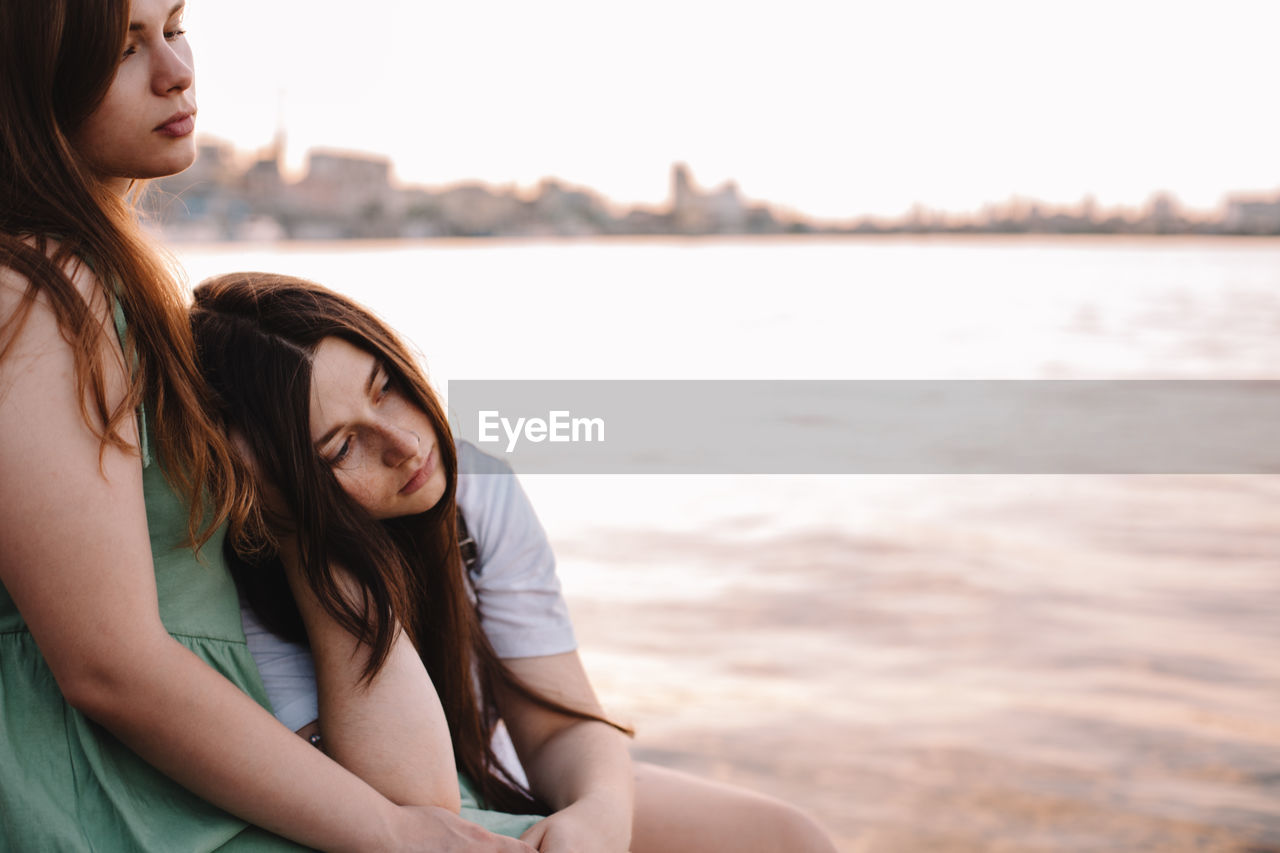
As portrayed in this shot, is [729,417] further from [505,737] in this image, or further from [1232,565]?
[505,737]

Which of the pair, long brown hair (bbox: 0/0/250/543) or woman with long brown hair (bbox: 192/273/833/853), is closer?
long brown hair (bbox: 0/0/250/543)

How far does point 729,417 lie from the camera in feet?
37.4

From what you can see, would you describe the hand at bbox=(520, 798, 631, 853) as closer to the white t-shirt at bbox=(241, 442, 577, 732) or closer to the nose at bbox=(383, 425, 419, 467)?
the white t-shirt at bbox=(241, 442, 577, 732)

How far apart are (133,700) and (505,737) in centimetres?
91

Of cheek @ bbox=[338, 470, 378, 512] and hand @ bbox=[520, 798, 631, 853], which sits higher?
cheek @ bbox=[338, 470, 378, 512]

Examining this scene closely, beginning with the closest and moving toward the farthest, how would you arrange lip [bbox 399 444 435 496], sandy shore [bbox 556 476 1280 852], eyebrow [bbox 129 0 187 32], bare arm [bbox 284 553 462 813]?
eyebrow [bbox 129 0 187 32] < bare arm [bbox 284 553 462 813] < lip [bbox 399 444 435 496] < sandy shore [bbox 556 476 1280 852]

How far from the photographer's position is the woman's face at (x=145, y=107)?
1.32 m

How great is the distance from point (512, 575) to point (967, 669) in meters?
3.04

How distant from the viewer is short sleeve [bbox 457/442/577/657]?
180 centimetres

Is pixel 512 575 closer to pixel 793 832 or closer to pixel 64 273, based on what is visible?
pixel 793 832

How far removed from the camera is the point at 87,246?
49.4 inches

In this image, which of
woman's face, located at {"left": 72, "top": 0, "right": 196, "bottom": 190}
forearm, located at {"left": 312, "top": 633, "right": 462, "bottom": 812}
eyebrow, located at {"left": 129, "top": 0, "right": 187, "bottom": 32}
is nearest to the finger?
forearm, located at {"left": 312, "top": 633, "right": 462, "bottom": 812}

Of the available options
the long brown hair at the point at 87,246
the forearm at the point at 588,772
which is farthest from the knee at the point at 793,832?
the long brown hair at the point at 87,246

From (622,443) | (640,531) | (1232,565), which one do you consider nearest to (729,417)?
(622,443)
